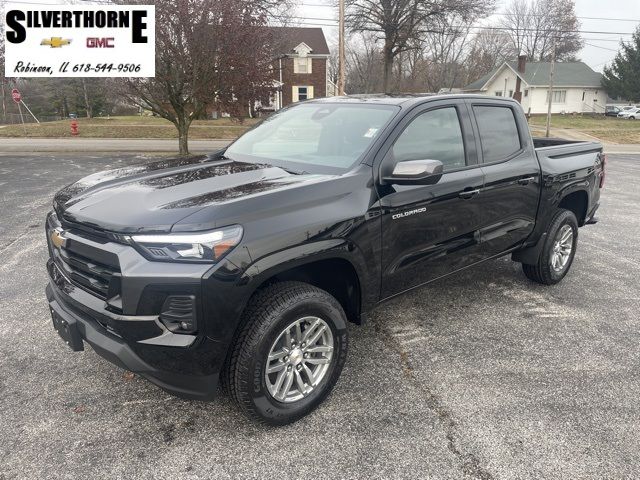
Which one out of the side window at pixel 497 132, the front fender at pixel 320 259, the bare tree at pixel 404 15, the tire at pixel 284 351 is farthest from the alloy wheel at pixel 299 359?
the bare tree at pixel 404 15

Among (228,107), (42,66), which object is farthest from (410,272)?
(42,66)

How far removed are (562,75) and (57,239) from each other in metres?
57.2

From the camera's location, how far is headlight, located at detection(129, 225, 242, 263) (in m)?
2.33

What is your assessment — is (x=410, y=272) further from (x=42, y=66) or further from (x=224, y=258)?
(x=42, y=66)

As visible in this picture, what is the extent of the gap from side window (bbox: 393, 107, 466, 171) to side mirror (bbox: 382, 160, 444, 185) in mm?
222

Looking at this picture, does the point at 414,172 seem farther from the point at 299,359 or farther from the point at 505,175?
the point at 505,175

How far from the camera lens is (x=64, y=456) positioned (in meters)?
2.54

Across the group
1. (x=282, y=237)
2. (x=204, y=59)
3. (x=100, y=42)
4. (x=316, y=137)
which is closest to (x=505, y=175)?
(x=316, y=137)

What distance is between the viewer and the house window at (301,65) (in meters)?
40.2

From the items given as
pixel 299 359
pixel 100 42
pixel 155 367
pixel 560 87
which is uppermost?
pixel 560 87

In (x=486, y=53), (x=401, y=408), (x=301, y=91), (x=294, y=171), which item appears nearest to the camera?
(x=401, y=408)

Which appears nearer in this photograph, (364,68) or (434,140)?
(434,140)

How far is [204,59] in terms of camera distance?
49.5 feet

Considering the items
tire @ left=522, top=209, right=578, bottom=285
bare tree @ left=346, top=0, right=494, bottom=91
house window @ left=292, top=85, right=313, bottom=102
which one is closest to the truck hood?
tire @ left=522, top=209, right=578, bottom=285
